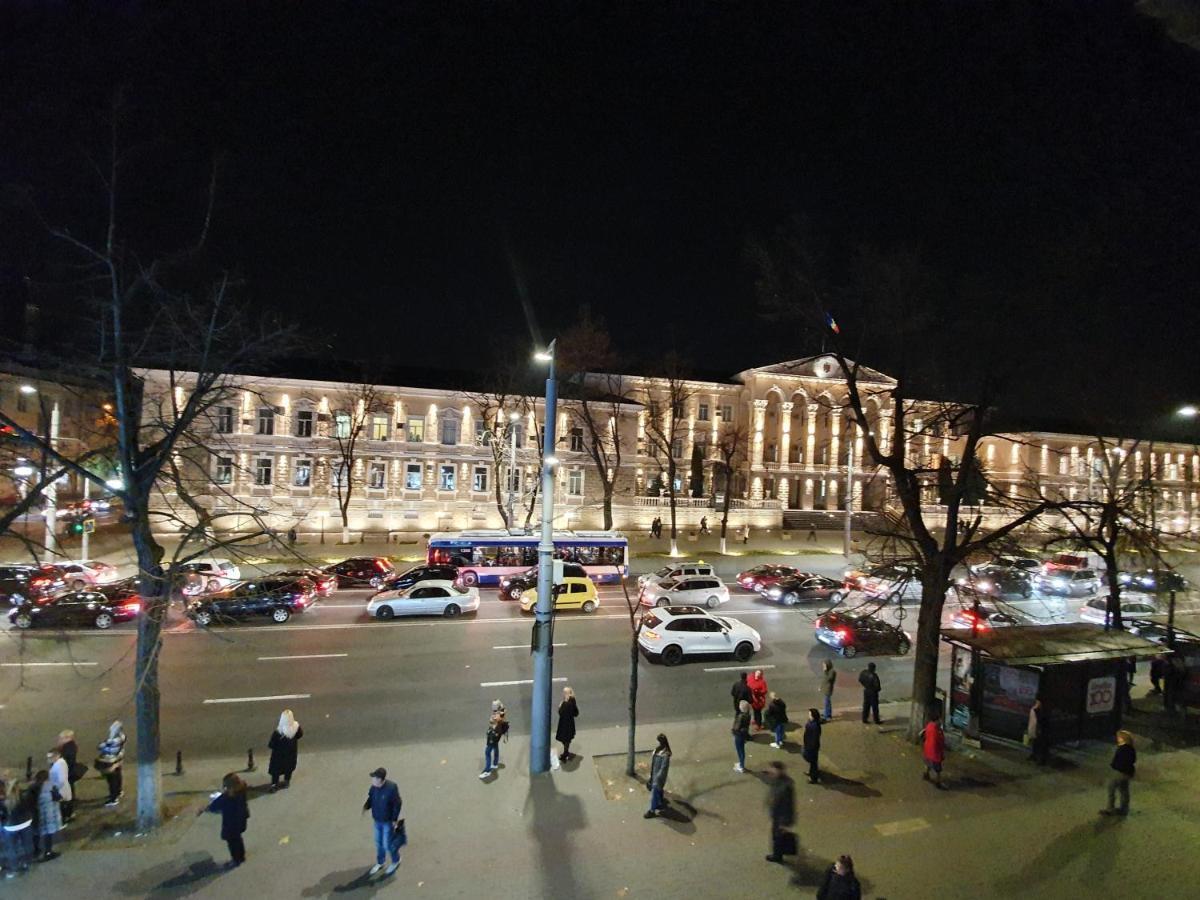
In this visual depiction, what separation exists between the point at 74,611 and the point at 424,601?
11.2m

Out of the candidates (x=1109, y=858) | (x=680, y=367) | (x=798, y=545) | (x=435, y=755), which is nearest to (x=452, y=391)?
(x=680, y=367)

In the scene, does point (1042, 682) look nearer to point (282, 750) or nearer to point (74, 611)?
point (282, 750)

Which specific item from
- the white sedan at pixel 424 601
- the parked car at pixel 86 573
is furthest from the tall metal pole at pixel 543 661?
the parked car at pixel 86 573

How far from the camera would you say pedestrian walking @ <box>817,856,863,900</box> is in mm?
6676

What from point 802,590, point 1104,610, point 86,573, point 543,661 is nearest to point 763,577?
point 802,590

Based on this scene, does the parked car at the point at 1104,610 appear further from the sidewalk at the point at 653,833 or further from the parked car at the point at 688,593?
the sidewalk at the point at 653,833

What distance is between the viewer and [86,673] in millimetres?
16719

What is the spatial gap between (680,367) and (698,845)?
1668 inches

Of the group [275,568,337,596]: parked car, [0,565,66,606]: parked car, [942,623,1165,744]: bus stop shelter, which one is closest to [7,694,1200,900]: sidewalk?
[942,623,1165,744]: bus stop shelter

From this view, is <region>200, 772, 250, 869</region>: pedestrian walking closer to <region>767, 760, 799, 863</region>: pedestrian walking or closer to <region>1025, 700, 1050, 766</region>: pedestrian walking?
<region>767, 760, 799, 863</region>: pedestrian walking

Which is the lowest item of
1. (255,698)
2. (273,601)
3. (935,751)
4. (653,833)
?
(255,698)

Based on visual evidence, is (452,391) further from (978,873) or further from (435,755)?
(978,873)

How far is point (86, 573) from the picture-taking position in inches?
1029

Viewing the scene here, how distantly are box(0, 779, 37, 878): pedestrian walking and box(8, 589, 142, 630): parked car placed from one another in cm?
1392
